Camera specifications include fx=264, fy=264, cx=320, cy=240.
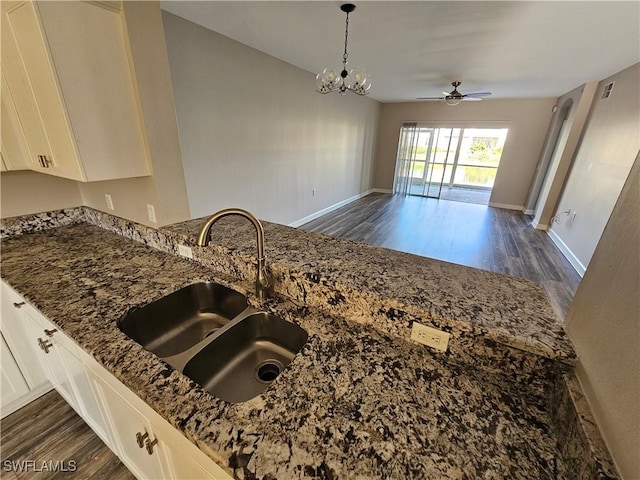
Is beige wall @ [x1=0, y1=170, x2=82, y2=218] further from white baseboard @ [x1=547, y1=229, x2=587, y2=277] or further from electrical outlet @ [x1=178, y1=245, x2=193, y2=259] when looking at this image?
white baseboard @ [x1=547, y1=229, x2=587, y2=277]

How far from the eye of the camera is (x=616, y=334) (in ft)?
1.76


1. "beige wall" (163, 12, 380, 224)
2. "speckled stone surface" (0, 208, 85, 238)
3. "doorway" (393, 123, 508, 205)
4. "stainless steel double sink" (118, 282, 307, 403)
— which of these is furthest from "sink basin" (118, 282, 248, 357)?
"doorway" (393, 123, 508, 205)

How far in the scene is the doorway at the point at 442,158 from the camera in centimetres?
718

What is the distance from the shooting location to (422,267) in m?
1.08

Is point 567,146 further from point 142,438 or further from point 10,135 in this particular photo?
point 10,135

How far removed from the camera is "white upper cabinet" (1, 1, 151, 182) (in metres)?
Result: 1.25

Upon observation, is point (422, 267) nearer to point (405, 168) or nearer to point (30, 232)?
point (30, 232)

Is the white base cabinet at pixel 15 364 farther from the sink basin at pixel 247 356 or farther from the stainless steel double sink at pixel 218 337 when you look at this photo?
the sink basin at pixel 247 356

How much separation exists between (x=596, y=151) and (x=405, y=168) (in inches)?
163

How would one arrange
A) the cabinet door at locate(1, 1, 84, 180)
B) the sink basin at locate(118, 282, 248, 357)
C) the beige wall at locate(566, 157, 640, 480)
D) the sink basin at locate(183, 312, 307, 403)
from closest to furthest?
the beige wall at locate(566, 157, 640, 480) < the sink basin at locate(183, 312, 307, 403) < the sink basin at locate(118, 282, 248, 357) < the cabinet door at locate(1, 1, 84, 180)

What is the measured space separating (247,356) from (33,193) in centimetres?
206

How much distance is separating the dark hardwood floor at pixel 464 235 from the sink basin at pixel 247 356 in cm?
310

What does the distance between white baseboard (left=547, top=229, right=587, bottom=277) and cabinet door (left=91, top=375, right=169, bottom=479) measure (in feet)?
14.5
